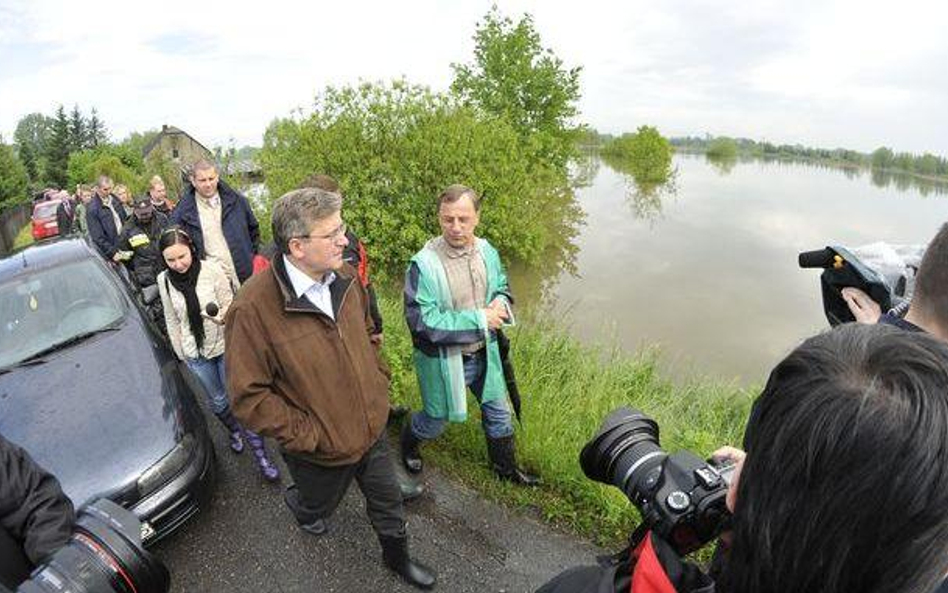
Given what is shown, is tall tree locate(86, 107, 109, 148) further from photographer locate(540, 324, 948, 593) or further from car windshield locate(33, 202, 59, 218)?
photographer locate(540, 324, 948, 593)

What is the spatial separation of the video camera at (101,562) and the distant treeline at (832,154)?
77.7 m

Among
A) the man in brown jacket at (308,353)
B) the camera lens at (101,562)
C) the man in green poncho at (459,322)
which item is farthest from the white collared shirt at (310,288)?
the camera lens at (101,562)

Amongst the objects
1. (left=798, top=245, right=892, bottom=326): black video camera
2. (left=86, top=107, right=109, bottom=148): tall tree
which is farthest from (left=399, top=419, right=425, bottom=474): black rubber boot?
(left=86, top=107, right=109, bottom=148): tall tree

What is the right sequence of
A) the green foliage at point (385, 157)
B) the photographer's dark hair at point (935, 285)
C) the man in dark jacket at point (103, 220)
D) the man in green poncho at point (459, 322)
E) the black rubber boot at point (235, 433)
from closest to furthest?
the photographer's dark hair at point (935, 285) → the man in green poncho at point (459, 322) → the black rubber boot at point (235, 433) → the man in dark jacket at point (103, 220) → the green foliage at point (385, 157)

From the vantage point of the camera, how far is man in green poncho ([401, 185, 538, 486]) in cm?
282

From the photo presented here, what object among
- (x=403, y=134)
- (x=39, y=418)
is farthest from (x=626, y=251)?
(x=39, y=418)

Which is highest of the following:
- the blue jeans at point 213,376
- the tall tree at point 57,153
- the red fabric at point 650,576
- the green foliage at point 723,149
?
the green foliage at point 723,149

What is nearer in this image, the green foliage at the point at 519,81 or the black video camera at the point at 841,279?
the black video camera at the point at 841,279

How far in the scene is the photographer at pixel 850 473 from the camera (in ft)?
1.96

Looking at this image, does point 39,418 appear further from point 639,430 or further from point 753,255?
point 753,255

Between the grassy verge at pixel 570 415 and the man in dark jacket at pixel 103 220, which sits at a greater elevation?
the man in dark jacket at pixel 103 220

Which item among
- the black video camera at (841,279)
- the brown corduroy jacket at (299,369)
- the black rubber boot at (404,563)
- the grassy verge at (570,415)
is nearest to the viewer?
the black video camera at (841,279)

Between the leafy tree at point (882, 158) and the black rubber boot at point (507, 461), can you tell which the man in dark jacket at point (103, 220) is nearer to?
the black rubber boot at point (507, 461)

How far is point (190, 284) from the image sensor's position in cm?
330
